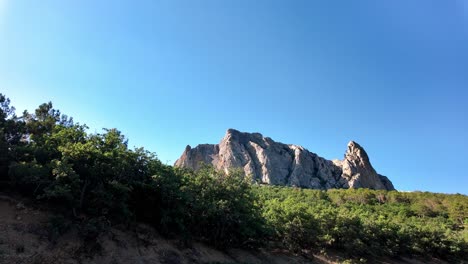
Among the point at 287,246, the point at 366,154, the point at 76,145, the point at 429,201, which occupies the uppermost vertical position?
the point at 366,154

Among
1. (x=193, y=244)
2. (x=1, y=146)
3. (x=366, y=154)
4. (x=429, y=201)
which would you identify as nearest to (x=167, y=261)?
(x=193, y=244)

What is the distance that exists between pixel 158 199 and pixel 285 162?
272 ft

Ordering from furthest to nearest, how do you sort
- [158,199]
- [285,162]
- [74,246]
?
[285,162] < [158,199] < [74,246]

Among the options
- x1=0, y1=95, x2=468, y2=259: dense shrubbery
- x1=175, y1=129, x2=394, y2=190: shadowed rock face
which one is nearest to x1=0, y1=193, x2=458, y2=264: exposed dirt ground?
x1=0, y1=95, x2=468, y2=259: dense shrubbery

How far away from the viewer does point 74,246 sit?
16156mm

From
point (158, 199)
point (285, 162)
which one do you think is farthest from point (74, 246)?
point (285, 162)

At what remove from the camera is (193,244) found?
22.2m

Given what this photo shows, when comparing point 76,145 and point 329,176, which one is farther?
point 329,176

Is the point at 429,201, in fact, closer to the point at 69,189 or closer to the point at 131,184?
the point at 131,184

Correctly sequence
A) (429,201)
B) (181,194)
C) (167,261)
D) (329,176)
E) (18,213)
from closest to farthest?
(18,213), (167,261), (181,194), (429,201), (329,176)

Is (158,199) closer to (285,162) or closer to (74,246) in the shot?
(74,246)

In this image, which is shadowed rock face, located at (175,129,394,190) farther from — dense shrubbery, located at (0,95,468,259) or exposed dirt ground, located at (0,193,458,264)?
exposed dirt ground, located at (0,193,458,264)

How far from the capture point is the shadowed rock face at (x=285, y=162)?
95.3 m

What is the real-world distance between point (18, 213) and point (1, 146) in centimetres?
338
